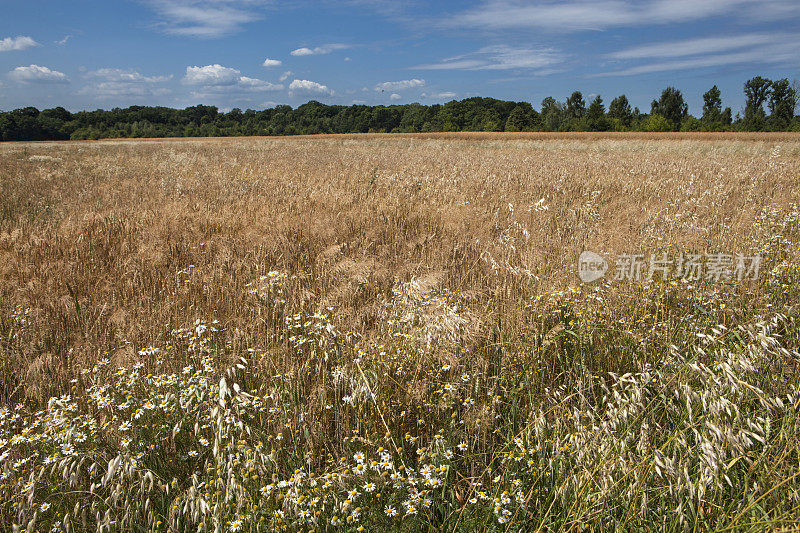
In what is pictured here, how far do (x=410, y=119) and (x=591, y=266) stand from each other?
392 ft

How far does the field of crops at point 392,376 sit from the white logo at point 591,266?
11 cm

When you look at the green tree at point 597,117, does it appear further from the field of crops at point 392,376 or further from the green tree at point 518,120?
the field of crops at point 392,376

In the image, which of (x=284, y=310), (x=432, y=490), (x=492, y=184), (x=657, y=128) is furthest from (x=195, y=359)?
(x=657, y=128)

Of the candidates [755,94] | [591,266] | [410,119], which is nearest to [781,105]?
[755,94]

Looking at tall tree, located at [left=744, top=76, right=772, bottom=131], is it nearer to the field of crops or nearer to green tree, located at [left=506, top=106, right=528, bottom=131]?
green tree, located at [left=506, top=106, right=528, bottom=131]

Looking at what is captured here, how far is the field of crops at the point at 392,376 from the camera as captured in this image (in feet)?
5.41

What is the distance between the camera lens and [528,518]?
1712 millimetres

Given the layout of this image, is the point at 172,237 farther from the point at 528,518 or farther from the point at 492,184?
the point at 492,184

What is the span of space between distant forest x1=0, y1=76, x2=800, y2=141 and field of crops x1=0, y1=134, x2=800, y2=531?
3349 inches

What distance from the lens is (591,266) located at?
4.02 m

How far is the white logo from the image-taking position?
377cm

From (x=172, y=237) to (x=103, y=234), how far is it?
3.04ft

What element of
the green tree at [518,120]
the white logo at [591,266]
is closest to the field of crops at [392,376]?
the white logo at [591,266]

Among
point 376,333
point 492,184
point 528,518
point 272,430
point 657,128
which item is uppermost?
point 657,128
